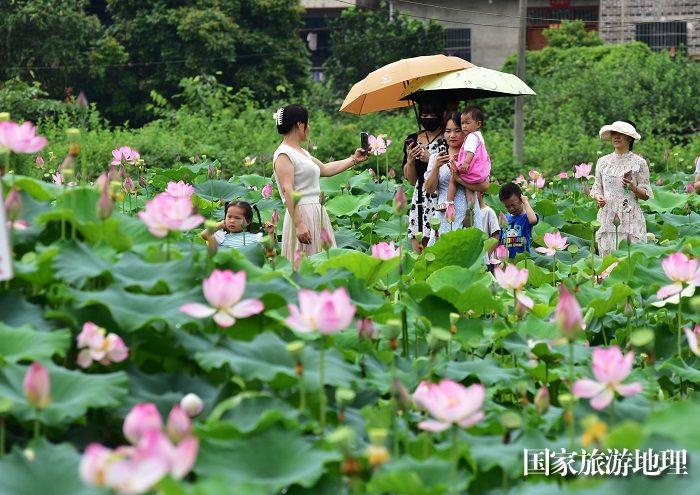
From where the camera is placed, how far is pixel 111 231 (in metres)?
2.32

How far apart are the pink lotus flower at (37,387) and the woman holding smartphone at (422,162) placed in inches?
139

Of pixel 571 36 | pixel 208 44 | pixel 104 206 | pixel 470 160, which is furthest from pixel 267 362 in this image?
pixel 571 36

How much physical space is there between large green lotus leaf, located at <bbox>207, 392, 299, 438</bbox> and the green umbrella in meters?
3.78

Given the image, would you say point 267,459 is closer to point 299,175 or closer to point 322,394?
point 322,394

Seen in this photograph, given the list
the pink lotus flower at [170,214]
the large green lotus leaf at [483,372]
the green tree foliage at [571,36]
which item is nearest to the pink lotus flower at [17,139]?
the pink lotus flower at [170,214]

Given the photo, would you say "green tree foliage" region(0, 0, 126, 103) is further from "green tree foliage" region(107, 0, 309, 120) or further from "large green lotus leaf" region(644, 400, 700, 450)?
"large green lotus leaf" region(644, 400, 700, 450)

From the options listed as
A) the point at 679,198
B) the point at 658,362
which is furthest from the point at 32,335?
the point at 679,198

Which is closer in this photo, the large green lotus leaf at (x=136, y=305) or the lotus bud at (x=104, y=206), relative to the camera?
the large green lotus leaf at (x=136, y=305)

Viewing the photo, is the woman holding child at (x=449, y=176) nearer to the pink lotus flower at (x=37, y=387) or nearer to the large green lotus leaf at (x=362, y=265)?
the large green lotus leaf at (x=362, y=265)

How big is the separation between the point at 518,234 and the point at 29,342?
11.9 feet

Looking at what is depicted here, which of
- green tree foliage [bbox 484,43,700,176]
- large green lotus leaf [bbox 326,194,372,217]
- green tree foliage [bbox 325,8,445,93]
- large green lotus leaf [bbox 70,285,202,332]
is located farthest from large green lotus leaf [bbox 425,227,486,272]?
green tree foliage [bbox 325,8,445,93]

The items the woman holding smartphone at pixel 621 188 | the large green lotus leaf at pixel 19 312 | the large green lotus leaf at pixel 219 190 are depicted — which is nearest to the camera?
the large green lotus leaf at pixel 19 312

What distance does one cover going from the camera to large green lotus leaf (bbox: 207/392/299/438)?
5.73 ft

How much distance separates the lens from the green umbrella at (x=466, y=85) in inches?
221
